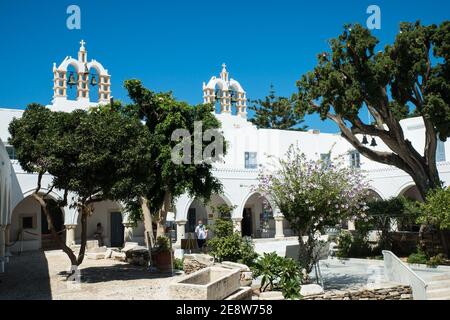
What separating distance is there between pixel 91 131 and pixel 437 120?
404 inches

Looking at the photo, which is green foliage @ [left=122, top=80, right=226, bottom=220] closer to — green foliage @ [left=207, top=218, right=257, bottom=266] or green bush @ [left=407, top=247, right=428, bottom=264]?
green foliage @ [left=207, top=218, right=257, bottom=266]

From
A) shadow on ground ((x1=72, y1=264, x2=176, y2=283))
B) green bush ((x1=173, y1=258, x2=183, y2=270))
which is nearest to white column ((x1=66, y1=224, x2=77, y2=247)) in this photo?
shadow on ground ((x1=72, y1=264, x2=176, y2=283))

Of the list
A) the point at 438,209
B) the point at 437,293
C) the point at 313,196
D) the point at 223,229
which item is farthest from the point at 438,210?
the point at 223,229

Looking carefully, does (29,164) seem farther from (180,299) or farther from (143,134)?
(180,299)

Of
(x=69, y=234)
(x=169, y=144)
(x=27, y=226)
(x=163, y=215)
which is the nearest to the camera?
(x=169, y=144)

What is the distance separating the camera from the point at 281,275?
1045 cm

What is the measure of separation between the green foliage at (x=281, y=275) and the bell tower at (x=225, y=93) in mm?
19506

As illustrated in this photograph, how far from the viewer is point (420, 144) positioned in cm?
2434

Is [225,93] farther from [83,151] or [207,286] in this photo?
[207,286]

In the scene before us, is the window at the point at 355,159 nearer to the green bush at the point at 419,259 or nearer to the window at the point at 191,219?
the window at the point at 191,219

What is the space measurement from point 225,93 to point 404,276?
2076 cm

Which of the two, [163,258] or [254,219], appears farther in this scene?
[254,219]

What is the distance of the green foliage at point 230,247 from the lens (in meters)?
13.8

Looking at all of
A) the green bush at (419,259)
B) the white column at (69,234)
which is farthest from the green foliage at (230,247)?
the white column at (69,234)
